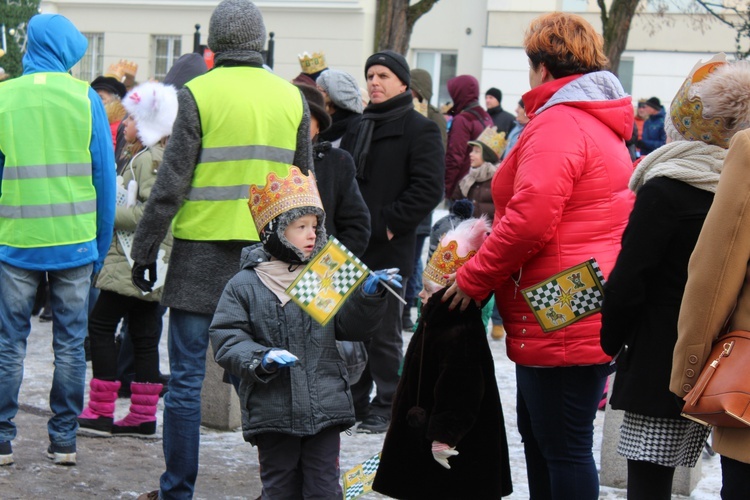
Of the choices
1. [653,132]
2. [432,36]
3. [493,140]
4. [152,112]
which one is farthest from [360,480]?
[432,36]

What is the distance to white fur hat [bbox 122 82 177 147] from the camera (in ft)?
20.3

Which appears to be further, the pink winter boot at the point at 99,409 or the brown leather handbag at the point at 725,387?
the pink winter boot at the point at 99,409

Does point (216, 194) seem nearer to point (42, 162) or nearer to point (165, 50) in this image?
point (42, 162)

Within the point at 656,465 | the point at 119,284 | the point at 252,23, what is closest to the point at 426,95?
the point at 119,284

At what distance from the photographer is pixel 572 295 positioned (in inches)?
161

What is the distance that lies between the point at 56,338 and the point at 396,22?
8781 millimetres

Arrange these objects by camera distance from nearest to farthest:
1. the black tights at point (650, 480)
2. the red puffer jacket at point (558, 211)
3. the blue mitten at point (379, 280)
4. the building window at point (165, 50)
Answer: the black tights at point (650, 480) → the blue mitten at point (379, 280) → the red puffer jacket at point (558, 211) → the building window at point (165, 50)

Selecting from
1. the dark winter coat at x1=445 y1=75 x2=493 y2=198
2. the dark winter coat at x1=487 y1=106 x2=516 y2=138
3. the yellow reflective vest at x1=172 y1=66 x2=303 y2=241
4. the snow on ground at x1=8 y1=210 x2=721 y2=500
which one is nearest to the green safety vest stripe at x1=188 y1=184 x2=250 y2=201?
the yellow reflective vest at x1=172 y1=66 x2=303 y2=241

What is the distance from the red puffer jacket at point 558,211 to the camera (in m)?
4.04

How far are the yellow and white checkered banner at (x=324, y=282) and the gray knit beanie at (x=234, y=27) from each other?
151 cm

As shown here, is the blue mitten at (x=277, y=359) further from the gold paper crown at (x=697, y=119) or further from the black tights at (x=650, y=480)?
the gold paper crown at (x=697, y=119)

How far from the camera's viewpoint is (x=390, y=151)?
6613mm

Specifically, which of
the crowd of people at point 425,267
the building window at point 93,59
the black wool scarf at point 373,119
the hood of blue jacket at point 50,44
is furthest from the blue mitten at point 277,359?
the building window at point 93,59

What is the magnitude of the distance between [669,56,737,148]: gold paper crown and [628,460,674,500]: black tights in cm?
105
